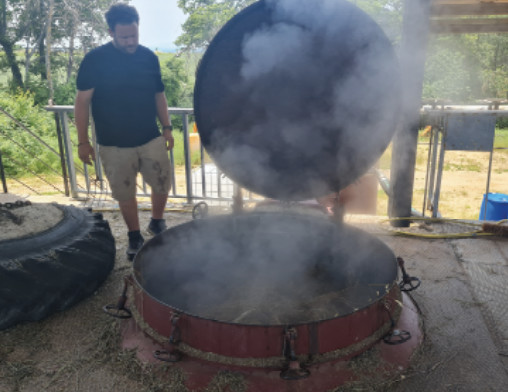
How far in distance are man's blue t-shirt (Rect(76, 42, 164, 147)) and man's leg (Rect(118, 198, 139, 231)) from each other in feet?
1.57

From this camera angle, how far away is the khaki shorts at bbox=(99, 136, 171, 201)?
3172 millimetres

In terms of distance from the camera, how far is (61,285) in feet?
8.20

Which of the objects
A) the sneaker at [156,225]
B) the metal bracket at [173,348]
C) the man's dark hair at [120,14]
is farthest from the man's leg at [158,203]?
the metal bracket at [173,348]

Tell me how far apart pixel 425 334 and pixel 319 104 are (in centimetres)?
145

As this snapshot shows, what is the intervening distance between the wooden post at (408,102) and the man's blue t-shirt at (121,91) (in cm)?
202

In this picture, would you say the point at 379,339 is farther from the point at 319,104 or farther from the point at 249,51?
the point at 249,51

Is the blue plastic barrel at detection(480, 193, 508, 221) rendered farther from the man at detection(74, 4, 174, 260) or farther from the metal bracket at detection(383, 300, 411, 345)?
the man at detection(74, 4, 174, 260)

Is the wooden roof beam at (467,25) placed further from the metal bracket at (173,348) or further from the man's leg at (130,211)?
the metal bracket at (173,348)

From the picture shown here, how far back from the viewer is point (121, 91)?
9.95ft

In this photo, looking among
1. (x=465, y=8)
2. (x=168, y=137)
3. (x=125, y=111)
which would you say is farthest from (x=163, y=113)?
(x=465, y=8)

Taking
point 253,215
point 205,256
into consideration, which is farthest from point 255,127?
point 205,256

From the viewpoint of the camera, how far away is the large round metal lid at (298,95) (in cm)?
218

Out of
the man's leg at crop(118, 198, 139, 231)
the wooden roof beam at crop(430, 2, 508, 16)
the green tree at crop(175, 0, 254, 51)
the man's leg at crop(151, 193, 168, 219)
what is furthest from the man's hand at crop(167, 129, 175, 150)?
the green tree at crop(175, 0, 254, 51)

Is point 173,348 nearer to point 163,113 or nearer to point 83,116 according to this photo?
point 83,116
